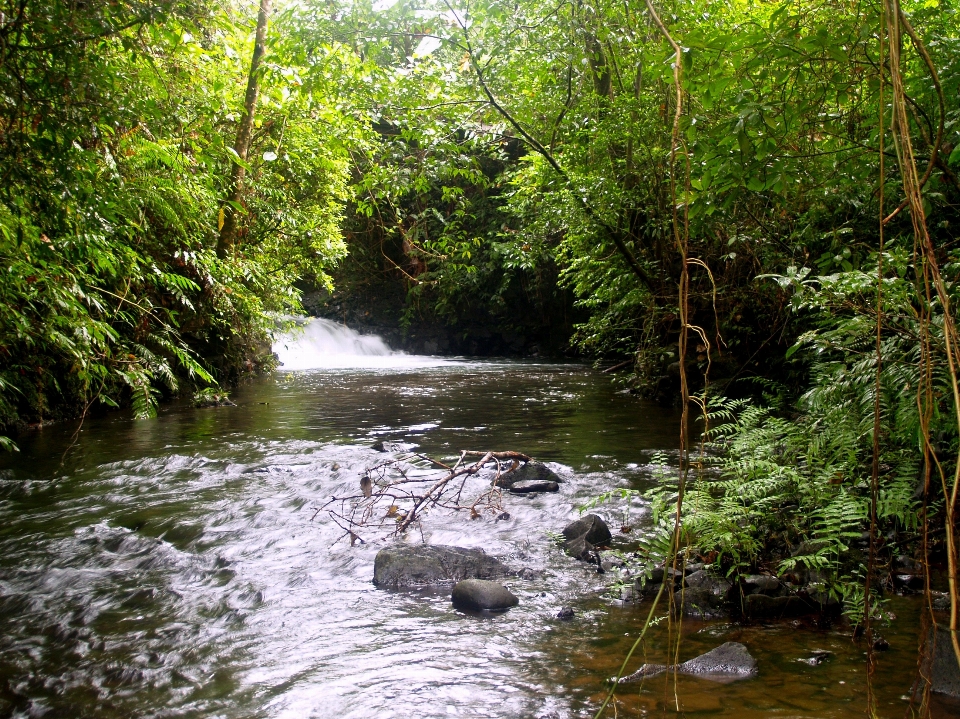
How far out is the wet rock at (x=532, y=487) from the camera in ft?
20.8

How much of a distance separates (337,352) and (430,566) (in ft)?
66.7

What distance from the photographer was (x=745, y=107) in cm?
321

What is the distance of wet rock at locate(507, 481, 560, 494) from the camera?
6.34 meters

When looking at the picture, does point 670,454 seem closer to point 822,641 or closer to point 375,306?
point 822,641

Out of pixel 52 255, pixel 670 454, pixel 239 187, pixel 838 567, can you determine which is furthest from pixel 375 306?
pixel 838 567

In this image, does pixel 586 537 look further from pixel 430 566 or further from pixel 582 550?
pixel 430 566

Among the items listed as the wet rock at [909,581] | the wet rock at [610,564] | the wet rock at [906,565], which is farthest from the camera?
the wet rock at [610,564]

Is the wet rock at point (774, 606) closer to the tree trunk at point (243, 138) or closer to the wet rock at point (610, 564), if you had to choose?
the wet rock at point (610, 564)

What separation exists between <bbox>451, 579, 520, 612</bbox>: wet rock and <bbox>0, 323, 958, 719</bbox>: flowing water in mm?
86

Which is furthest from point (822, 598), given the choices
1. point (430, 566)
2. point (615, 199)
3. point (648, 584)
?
point (615, 199)

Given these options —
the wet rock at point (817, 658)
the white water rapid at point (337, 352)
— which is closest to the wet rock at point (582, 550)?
the wet rock at point (817, 658)

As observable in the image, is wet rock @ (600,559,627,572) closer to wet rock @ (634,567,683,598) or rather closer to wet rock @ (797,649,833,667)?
wet rock @ (634,567,683,598)

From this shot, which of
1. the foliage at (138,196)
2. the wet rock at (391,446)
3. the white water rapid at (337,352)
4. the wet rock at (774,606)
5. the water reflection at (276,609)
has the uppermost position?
the foliage at (138,196)

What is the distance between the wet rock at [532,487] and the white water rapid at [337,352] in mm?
14008
